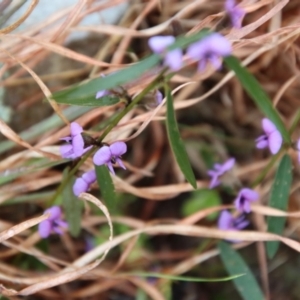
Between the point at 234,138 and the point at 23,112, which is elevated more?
the point at 23,112

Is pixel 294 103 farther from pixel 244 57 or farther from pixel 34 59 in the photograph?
pixel 34 59

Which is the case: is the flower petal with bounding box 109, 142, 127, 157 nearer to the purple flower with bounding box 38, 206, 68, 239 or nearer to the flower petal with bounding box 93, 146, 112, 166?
the flower petal with bounding box 93, 146, 112, 166

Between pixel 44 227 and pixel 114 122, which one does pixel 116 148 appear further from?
pixel 44 227

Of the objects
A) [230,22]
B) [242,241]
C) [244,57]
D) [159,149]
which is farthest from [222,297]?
[230,22]

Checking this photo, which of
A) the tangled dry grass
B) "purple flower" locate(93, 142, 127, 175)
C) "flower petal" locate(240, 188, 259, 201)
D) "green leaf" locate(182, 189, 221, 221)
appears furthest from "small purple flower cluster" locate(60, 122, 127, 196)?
"green leaf" locate(182, 189, 221, 221)

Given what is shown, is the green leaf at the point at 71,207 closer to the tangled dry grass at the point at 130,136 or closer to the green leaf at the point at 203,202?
the tangled dry grass at the point at 130,136

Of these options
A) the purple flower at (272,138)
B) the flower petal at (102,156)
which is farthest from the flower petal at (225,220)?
the flower petal at (102,156)
